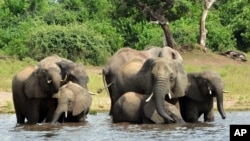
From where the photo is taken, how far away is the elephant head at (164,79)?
1855cm

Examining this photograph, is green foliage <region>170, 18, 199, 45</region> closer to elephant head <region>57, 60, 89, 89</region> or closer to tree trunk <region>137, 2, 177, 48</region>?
tree trunk <region>137, 2, 177, 48</region>

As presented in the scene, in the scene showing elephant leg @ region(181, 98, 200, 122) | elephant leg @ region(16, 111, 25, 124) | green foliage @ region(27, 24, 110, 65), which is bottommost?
elephant leg @ region(16, 111, 25, 124)

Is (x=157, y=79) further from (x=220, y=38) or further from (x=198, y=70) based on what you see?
(x=220, y=38)

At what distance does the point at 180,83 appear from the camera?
19.3m

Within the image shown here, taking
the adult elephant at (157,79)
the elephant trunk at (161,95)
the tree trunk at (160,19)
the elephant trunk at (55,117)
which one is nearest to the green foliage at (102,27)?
the tree trunk at (160,19)

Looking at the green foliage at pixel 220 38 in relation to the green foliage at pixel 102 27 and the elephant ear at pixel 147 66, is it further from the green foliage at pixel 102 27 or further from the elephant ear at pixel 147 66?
the elephant ear at pixel 147 66

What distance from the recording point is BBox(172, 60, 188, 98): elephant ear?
19.2m

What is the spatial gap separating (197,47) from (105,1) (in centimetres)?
1068

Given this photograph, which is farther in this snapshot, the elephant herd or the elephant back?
the elephant back

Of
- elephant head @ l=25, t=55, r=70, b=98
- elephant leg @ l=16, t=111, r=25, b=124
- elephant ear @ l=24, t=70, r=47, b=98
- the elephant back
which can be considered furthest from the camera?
elephant leg @ l=16, t=111, r=25, b=124

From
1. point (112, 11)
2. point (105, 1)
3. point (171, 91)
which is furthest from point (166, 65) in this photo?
point (105, 1)

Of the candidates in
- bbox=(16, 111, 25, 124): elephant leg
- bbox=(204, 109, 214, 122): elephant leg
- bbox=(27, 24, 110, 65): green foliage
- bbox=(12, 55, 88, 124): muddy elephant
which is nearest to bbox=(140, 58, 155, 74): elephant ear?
bbox=(204, 109, 214, 122): elephant leg

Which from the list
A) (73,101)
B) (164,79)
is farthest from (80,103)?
(164,79)

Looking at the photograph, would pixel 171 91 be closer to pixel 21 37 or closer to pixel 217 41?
pixel 21 37
